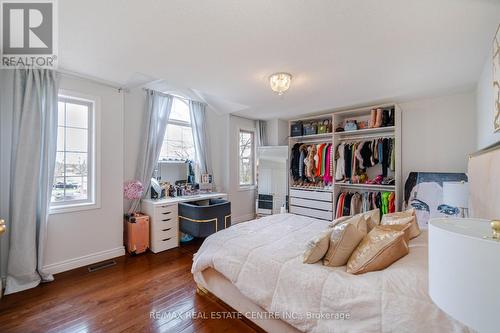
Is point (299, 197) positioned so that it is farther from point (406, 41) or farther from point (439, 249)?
point (439, 249)

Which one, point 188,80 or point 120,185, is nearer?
point 188,80

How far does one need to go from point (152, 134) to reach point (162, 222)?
134 cm

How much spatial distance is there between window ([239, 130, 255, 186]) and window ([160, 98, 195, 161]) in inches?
46.0

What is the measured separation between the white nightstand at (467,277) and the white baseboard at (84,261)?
3.37 m

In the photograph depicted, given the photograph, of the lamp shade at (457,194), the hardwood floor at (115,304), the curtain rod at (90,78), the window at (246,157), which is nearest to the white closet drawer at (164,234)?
the hardwood floor at (115,304)

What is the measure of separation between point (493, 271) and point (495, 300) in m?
0.06

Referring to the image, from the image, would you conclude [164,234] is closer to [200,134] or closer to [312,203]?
[200,134]

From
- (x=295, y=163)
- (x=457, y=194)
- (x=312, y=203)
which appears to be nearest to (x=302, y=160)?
(x=295, y=163)

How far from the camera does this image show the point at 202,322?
5.80 ft

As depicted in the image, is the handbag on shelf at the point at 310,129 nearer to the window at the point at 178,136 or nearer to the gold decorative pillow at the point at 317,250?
the window at the point at 178,136

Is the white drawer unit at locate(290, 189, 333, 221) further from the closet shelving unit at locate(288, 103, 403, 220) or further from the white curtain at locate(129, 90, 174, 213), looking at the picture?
the white curtain at locate(129, 90, 174, 213)

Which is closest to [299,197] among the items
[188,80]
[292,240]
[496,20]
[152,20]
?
[292,240]

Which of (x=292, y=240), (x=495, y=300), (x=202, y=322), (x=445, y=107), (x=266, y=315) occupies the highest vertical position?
(x=445, y=107)

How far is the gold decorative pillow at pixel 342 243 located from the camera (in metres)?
1.48
